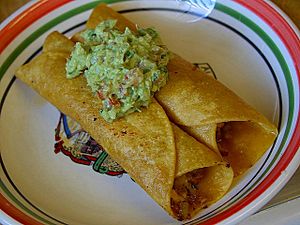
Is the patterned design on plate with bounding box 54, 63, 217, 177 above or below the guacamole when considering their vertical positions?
below

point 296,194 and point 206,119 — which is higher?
point 206,119

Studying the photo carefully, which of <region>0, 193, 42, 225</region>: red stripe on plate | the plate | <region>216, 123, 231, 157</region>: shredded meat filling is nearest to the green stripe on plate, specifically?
the plate

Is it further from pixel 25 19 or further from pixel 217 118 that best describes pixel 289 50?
pixel 25 19

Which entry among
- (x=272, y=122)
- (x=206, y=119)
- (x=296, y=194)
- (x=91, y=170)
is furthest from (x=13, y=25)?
(x=296, y=194)

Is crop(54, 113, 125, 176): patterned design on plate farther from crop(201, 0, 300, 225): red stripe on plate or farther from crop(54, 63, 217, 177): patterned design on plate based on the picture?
crop(201, 0, 300, 225): red stripe on plate

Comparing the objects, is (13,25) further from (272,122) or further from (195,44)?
(272,122)

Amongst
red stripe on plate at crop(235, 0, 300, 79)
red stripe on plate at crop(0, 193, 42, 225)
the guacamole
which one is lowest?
red stripe on plate at crop(0, 193, 42, 225)

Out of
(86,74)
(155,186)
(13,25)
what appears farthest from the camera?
(13,25)

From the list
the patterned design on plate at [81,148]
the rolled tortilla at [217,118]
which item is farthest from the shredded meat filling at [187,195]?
the patterned design on plate at [81,148]
